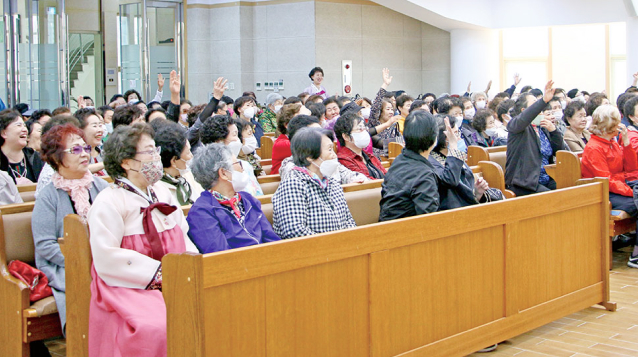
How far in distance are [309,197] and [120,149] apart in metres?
0.99

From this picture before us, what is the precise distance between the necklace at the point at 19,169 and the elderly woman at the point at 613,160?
4.15 metres

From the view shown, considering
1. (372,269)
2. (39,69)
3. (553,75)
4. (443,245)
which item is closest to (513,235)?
(443,245)

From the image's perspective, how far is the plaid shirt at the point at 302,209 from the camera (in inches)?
139

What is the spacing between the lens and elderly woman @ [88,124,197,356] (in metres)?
2.70

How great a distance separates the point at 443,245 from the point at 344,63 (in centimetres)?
1111

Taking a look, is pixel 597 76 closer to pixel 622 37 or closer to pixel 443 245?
pixel 622 37

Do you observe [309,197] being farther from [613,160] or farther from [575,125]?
[575,125]

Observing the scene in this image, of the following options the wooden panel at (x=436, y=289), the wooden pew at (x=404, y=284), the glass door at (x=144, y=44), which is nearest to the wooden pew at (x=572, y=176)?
the wooden pew at (x=404, y=284)

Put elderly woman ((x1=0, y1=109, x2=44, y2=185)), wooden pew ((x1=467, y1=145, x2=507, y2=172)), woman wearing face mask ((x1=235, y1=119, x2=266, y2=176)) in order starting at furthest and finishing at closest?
wooden pew ((x1=467, y1=145, x2=507, y2=172)) → woman wearing face mask ((x1=235, y1=119, x2=266, y2=176)) → elderly woman ((x1=0, y1=109, x2=44, y2=185))

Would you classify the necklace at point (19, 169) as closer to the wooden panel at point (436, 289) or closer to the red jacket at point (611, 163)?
the wooden panel at point (436, 289)

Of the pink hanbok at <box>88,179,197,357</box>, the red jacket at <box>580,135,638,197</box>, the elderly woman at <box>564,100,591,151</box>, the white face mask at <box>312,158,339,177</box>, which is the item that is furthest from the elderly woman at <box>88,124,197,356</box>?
the elderly woman at <box>564,100,591,151</box>

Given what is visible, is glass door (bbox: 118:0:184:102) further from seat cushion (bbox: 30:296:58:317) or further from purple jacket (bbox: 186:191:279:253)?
purple jacket (bbox: 186:191:279:253)

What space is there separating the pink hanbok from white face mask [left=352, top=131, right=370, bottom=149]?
2291mm

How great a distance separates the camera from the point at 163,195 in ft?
10.4
